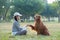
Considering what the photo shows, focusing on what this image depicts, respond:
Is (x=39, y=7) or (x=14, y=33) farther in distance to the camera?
(x=39, y=7)

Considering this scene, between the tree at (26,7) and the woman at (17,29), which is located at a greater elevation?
the tree at (26,7)

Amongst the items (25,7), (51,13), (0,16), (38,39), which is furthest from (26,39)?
(51,13)

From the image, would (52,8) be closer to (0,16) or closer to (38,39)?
(0,16)

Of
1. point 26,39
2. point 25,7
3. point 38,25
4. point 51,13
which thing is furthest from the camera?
point 51,13

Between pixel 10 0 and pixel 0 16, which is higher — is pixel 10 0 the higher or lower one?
the higher one

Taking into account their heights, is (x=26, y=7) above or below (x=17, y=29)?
above

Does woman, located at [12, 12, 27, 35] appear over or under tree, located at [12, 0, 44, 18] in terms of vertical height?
under

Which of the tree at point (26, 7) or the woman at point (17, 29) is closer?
the woman at point (17, 29)

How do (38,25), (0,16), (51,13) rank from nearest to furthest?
(38,25), (0,16), (51,13)

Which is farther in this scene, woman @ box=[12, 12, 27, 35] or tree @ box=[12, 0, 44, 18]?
tree @ box=[12, 0, 44, 18]

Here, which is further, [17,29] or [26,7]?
[26,7]

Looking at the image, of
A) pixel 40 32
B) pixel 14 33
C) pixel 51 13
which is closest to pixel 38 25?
pixel 40 32

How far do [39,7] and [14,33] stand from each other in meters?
51.4

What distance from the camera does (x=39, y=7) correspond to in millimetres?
62219
